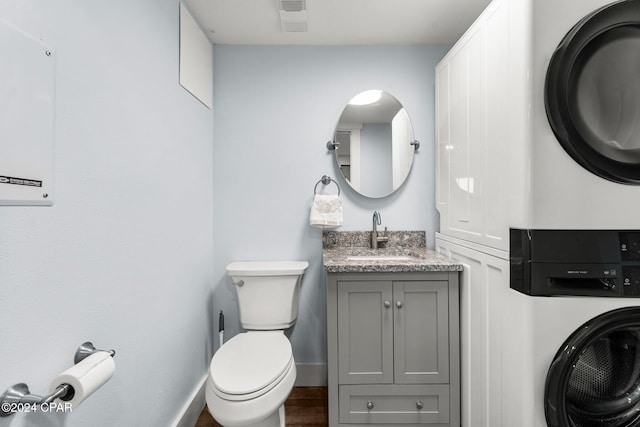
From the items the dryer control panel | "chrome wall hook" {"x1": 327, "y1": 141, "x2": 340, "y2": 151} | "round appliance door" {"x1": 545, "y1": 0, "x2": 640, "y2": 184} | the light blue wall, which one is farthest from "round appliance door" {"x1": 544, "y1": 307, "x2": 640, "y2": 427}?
"chrome wall hook" {"x1": 327, "y1": 141, "x2": 340, "y2": 151}

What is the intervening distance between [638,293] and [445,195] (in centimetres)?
105

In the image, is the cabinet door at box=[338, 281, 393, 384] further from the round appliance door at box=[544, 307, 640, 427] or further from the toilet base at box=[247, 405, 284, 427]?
the round appliance door at box=[544, 307, 640, 427]

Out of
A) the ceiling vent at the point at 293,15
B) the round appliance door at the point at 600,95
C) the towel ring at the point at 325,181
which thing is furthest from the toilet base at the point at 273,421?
the ceiling vent at the point at 293,15

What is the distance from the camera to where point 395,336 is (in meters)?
1.67

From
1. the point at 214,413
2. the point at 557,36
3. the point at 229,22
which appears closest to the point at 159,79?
the point at 229,22

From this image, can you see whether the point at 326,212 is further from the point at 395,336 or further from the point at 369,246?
the point at 395,336

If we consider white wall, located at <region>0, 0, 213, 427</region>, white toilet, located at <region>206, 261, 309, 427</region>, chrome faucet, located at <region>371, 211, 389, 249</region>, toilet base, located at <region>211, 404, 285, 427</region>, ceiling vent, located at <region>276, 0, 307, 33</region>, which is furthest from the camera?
chrome faucet, located at <region>371, 211, 389, 249</region>

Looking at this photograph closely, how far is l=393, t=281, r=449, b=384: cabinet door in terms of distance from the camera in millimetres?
1666

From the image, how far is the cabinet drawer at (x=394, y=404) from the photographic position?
167 centimetres

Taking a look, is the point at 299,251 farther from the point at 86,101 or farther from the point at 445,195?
the point at 86,101

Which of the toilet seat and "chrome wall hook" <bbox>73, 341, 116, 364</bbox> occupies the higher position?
"chrome wall hook" <bbox>73, 341, 116, 364</bbox>

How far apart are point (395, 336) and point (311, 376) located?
2.87 ft

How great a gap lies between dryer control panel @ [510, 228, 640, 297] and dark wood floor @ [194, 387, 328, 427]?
1394 millimetres

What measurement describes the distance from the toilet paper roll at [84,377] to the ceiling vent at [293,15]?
1.83 metres
